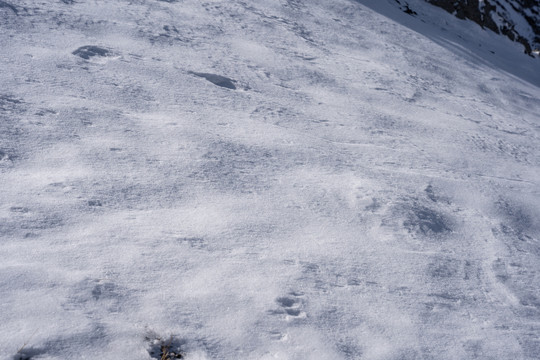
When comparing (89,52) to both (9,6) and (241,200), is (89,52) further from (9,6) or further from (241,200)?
(241,200)

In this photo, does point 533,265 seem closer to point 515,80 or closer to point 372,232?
point 372,232

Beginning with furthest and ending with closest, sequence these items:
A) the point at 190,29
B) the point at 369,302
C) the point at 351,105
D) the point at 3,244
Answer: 1. the point at 190,29
2. the point at 351,105
3. the point at 369,302
4. the point at 3,244

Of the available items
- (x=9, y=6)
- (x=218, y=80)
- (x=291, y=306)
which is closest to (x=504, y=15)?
(x=218, y=80)

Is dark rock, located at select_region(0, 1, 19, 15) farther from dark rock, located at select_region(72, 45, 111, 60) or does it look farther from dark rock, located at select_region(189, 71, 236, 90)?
dark rock, located at select_region(189, 71, 236, 90)

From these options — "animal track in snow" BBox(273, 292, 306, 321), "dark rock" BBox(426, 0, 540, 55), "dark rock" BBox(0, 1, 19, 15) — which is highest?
"dark rock" BBox(426, 0, 540, 55)

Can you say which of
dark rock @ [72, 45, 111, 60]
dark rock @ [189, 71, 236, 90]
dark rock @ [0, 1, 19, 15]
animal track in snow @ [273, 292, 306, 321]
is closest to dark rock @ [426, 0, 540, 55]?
dark rock @ [189, 71, 236, 90]

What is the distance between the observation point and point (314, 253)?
2295 millimetres

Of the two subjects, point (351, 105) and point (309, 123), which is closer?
point (309, 123)

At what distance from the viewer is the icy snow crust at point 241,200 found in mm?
1844

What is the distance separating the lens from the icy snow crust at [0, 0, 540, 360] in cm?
184

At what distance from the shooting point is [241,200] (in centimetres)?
251

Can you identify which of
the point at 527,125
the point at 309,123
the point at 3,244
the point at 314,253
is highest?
the point at 527,125

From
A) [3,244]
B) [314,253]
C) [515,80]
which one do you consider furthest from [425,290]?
[515,80]

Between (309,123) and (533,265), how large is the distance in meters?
1.66
